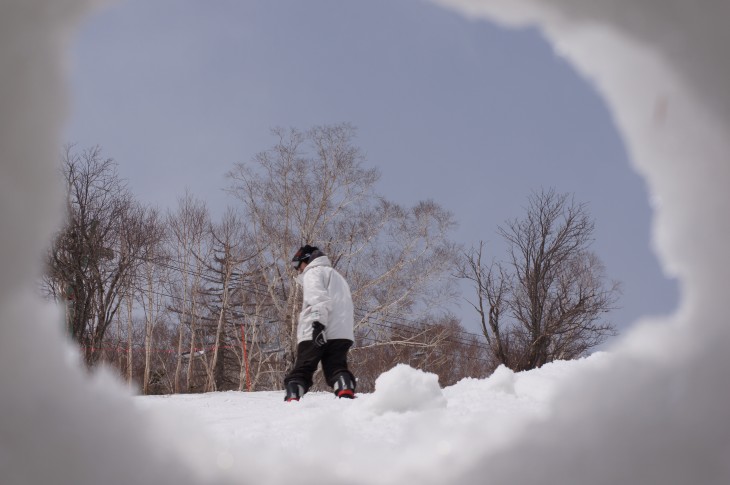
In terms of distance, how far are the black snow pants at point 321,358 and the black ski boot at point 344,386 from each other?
0.10 feet

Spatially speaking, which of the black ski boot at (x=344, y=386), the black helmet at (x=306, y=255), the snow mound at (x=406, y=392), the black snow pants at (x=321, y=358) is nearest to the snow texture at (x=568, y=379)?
the snow mound at (x=406, y=392)

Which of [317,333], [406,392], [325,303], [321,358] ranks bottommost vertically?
[406,392]

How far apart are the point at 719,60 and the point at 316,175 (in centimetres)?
1365

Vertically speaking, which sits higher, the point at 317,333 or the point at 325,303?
the point at 325,303

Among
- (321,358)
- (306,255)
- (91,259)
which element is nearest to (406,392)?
(321,358)

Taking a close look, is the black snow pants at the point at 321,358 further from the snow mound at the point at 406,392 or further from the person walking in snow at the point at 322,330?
the snow mound at the point at 406,392

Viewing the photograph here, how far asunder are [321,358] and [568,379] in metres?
3.57

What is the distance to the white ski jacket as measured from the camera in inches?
178

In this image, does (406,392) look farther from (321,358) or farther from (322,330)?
(321,358)

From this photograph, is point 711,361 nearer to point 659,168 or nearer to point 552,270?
point 659,168

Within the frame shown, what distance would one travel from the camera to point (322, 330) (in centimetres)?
449

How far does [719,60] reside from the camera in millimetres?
1054

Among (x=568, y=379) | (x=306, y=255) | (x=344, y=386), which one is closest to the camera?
(x=568, y=379)

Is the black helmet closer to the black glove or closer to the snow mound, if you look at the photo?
the black glove
